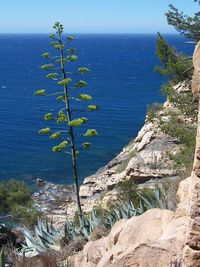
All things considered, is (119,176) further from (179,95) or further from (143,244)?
(143,244)

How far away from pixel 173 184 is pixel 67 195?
71.1 ft

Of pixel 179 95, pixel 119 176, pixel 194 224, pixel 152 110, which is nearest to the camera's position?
pixel 194 224

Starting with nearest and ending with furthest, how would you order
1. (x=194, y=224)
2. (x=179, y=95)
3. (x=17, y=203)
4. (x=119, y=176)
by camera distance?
(x=194, y=224) < (x=179, y=95) < (x=17, y=203) < (x=119, y=176)

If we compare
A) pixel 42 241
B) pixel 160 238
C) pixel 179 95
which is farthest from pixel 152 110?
pixel 160 238

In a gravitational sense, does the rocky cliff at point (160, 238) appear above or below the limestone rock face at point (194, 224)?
below

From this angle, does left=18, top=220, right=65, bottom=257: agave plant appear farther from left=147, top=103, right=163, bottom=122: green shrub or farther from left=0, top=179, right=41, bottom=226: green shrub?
left=0, top=179, right=41, bottom=226: green shrub

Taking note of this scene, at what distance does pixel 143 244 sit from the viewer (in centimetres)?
727

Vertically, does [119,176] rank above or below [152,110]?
below

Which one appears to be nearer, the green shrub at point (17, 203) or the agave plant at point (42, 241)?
the agave plant at point (42, 241)

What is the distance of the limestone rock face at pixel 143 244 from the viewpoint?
7.03m

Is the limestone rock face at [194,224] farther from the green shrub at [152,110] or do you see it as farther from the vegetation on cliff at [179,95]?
the green shrub at [152,110]

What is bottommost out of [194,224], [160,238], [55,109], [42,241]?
[55,109]

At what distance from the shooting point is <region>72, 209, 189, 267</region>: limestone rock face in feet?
23.1

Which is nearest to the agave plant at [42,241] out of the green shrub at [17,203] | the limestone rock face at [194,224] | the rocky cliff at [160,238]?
the rocky cliff at [160,238]
